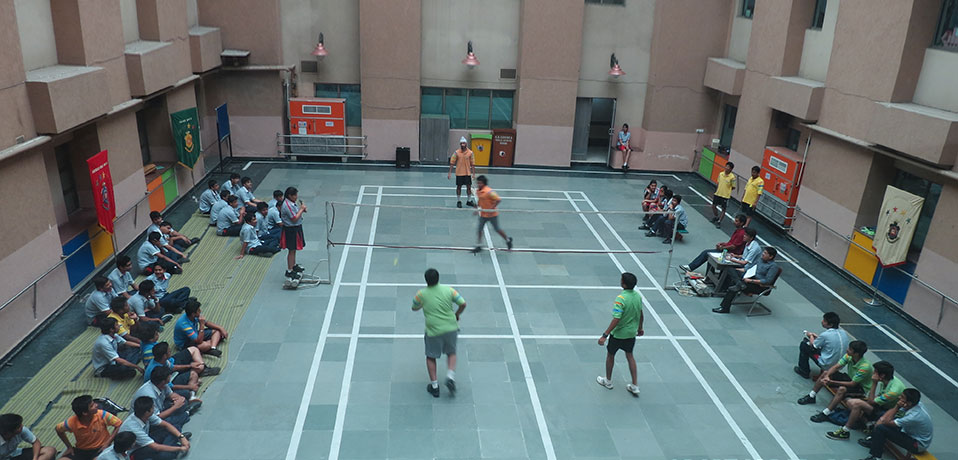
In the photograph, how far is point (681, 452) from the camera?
8.98m

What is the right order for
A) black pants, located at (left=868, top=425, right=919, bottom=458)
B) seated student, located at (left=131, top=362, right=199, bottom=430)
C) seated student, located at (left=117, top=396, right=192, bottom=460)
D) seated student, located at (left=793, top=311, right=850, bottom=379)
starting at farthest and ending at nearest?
seated student, located at (left=793, top=311, right=850, bottom=379)
black pants, located at (left=868, top=425, right=919, bottom=458)
seated student, located at (left=131, top=362, right=199, bottom=430)
seated student, located at (left=117, top=396, right=192, bottom=460)

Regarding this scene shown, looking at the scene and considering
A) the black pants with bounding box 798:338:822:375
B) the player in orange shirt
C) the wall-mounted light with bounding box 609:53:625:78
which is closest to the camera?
the black pants with bounding box 798:338:822:375

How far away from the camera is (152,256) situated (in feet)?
43.6

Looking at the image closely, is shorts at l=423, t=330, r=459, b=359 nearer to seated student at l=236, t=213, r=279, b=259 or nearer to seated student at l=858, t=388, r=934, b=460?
seated student at l=858, t=388, r=934, b=460

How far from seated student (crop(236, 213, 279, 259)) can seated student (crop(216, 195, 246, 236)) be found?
3.34 feet

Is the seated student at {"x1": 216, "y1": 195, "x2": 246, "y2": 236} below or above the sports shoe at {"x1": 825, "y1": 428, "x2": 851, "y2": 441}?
above

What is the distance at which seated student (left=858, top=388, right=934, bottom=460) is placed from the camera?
8578mm

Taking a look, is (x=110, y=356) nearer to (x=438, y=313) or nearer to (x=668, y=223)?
(x=438, y=313)

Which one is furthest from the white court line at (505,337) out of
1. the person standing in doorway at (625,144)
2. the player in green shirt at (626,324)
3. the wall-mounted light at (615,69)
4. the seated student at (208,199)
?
the wall-mounted light at (615,69)

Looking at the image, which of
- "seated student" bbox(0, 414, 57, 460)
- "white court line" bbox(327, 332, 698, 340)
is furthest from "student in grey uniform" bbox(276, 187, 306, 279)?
"seated student" bbox(0, 414, 57, 460)

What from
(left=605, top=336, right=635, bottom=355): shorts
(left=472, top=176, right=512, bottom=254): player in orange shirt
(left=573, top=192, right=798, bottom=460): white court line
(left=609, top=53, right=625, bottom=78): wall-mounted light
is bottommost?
(left=573, top=192, right=798, bottom=460): white court line

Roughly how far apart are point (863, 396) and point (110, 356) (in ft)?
37.8

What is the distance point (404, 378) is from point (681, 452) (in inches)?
171

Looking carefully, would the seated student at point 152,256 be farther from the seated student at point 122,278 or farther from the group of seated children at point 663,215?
the group of seated children at point 663,215
